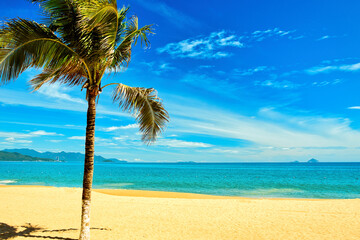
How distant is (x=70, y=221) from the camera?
10.5 metres

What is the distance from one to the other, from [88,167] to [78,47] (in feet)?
10.2

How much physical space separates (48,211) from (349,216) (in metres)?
14.6

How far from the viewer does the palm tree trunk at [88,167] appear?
6.80 metres

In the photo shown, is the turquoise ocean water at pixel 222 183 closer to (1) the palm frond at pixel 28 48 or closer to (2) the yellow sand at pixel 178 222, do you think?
(2) the yellow sand at pixel 178 222

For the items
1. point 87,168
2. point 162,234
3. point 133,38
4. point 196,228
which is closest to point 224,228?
point 196,228

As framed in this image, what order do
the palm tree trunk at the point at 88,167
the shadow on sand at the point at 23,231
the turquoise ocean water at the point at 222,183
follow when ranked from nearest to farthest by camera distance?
the palm tree trunk at the point at 88,167
the shadow on sand at the point at 23,231
the turquoise ocean water at the point at 222,183

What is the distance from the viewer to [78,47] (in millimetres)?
6285

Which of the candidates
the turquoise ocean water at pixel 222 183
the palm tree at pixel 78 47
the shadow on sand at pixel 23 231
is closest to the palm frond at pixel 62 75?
the palm tree at pixel 78 47

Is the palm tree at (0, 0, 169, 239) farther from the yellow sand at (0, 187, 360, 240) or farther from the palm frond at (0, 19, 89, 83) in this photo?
the yellow sand at (0, 187, 360, 240)

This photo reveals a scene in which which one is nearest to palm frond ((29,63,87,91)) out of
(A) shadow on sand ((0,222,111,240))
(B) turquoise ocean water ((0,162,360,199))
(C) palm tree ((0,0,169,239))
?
(C) palm tree ((0,0,169,239))

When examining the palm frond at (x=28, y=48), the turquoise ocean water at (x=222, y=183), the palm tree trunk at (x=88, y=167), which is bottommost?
the turquoise ocean water at (x=222, y=183)

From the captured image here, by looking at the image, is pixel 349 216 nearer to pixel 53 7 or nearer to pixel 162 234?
pixel 162 234

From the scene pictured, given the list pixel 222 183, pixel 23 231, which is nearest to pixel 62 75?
pixel 23 231

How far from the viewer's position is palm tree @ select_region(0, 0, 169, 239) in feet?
17.8
